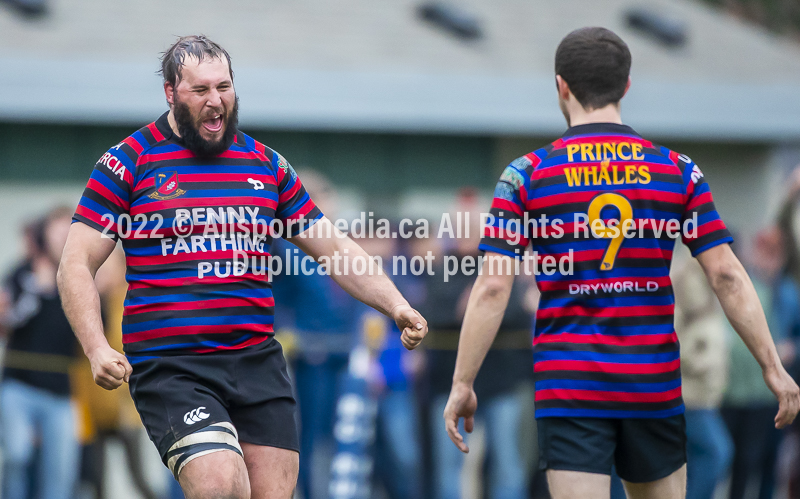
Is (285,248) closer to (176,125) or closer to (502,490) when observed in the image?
(502,490)

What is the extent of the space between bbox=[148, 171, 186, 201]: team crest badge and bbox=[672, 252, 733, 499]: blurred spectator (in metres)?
4.56

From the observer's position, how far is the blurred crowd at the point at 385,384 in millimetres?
7117

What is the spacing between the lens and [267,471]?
3.65 m

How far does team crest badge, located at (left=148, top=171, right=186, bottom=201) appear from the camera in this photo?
11.8 feet

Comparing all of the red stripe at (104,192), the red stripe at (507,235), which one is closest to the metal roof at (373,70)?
the red stripe at (104,192)

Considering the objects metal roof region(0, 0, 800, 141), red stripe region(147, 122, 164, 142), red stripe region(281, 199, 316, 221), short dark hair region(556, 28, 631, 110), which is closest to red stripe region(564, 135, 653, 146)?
short dark hair region(556, 28, 631, 110)

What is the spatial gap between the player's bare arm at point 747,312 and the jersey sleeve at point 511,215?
78cm

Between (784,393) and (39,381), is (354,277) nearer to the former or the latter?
(784,393)

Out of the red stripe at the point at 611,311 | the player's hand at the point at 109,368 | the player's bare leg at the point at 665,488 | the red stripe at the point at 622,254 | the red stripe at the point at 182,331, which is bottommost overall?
the player's bare leg at the point at 665,488

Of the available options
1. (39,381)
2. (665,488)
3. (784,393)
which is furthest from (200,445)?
(39,381)

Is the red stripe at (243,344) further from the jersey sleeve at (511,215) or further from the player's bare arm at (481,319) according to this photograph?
the jersey sleeve at (511,215)

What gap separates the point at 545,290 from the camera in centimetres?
388

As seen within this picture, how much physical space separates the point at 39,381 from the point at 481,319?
4643mm

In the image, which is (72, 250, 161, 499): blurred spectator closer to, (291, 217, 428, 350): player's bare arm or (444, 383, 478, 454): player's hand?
(291, 217, 428, 350): player's bare arm
